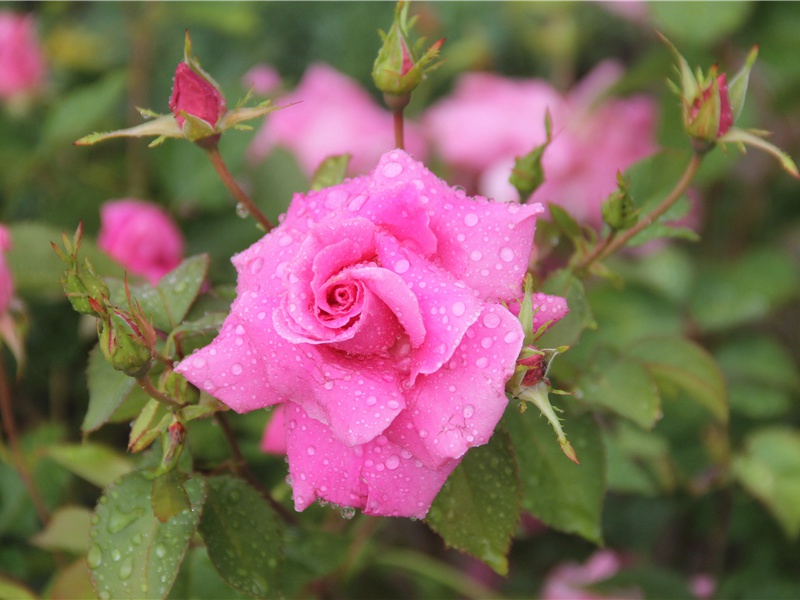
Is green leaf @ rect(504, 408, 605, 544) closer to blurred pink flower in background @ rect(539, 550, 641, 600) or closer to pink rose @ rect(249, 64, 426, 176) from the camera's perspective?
blurred pink flower in background @ rect(539, 550, 641, 600)

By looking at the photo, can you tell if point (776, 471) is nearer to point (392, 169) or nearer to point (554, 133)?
point (554, 133)

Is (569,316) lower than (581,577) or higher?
higher

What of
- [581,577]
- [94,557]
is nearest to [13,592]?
[94,557]

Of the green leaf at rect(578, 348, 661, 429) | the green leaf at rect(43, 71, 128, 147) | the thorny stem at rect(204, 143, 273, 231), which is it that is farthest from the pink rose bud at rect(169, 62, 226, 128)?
the green leaf at rect(43, 71, 128, 147)

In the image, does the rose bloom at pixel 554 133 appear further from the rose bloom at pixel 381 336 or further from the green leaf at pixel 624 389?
the rose bloom at pixel 381 336

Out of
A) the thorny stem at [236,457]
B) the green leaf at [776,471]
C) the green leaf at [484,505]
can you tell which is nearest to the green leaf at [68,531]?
the thorny stem at [236,457]

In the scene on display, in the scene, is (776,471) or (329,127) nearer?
(776,471)
